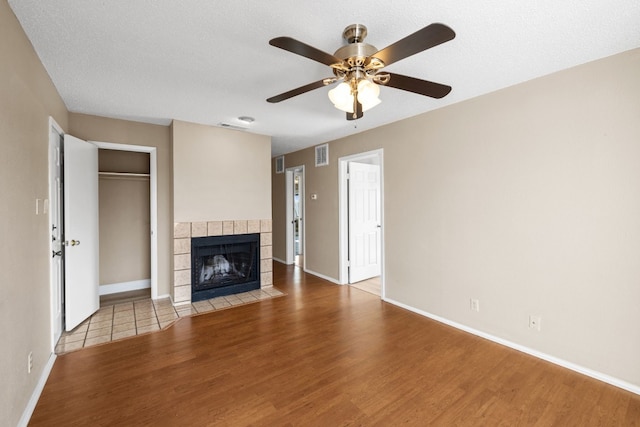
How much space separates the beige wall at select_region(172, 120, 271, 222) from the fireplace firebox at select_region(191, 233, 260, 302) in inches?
13.3


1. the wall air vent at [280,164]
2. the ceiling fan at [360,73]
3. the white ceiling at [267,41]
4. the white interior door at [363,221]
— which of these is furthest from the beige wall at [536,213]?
the wall air vent at [280,164]

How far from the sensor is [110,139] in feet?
11.8

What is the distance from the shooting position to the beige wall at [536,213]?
2.10 m

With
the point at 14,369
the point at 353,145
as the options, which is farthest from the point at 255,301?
the point at 353,145

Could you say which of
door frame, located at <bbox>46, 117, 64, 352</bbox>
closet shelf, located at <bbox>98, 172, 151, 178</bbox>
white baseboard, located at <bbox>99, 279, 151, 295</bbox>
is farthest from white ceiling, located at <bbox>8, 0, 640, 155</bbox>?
white baseboard, located at <bbox>99, 279, 151, 295</bbox>

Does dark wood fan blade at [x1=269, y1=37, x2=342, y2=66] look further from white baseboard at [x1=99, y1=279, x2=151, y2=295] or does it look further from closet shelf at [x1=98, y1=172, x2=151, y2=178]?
white baseboard at [x1=99, y1=279, x2=151, y2=295]

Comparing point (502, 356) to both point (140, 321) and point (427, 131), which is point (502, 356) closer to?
point (427, 131)

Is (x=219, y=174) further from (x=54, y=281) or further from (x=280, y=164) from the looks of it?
(x=280, y=164)

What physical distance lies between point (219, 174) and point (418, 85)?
307cm

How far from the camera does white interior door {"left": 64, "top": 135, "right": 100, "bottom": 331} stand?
2.96 m

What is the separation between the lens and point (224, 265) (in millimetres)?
4234

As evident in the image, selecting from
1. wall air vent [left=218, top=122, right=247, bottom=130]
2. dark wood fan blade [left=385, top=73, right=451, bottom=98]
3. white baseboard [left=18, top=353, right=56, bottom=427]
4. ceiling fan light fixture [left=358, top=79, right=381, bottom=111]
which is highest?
wall air vent [left=218, top=122, right=247, bottom=130]

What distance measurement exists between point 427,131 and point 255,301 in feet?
10.2

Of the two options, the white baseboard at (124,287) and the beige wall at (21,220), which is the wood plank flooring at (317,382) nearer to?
the beige wall at (21,220)
